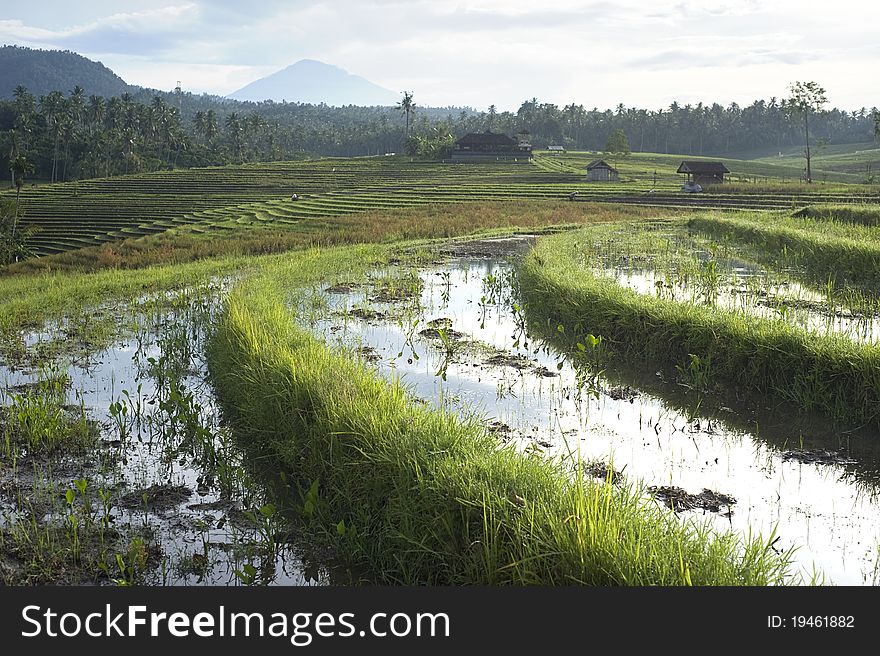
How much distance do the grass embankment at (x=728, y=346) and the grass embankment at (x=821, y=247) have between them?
4.95 meters

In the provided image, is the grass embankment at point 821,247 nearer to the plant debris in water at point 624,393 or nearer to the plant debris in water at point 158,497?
the plant debris in water at point 624,393

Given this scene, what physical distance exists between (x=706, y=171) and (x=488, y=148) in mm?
27178

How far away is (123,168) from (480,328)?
71972 mm

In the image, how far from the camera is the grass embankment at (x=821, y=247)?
486 inches

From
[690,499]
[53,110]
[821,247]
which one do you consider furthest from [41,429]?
[53,110]

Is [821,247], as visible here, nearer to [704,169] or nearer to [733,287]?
[733,287]

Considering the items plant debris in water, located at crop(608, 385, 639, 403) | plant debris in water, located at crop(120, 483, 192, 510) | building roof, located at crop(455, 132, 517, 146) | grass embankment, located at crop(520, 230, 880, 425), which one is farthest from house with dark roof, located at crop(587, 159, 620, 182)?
plant debris in water, located at crop(120, 483, 192, 510)

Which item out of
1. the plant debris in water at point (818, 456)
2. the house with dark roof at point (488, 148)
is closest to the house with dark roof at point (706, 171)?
the house with dark roof at point (488, 148)

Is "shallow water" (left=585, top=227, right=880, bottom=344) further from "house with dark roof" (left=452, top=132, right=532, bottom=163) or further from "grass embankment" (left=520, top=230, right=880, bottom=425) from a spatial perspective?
"house with dark roof" (left=452, top=132, right=532, bottom=163)

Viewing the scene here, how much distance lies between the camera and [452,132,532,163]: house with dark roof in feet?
232

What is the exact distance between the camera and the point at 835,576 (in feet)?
12.3

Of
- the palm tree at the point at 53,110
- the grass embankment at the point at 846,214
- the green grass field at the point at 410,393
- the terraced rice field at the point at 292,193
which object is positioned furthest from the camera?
the palm tree at the point at 53,110

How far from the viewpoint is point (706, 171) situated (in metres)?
48.9

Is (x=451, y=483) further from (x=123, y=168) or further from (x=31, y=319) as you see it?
(x=123, y=168)
